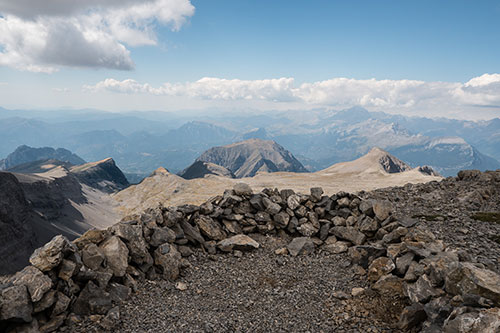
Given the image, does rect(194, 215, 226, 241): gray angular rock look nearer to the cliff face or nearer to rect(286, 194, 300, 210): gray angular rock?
rect(286, 194, 300, 210): gray angular rock

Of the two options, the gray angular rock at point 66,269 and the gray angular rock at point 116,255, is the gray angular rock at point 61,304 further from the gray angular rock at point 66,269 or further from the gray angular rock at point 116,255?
the gray angular rock at point 116,255

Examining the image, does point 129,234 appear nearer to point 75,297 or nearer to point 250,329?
point 75,297

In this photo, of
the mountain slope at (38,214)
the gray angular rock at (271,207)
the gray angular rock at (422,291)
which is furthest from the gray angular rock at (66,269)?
the mountain slope at (38,214)

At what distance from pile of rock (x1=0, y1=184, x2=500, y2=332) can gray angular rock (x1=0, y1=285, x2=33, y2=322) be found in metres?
0.03

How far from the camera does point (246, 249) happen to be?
18.9m

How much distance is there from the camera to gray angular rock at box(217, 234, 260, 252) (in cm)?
1872

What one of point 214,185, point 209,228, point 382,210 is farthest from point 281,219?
point 214,185

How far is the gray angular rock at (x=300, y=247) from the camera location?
1870 cm

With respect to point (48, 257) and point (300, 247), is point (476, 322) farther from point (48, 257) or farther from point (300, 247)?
point (48, 257)

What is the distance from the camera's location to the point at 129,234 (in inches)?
603

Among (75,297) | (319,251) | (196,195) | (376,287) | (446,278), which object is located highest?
(446,278)

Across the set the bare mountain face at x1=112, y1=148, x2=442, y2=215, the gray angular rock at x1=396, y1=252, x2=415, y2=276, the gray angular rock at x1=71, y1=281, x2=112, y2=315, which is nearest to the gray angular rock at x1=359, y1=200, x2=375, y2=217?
the gray angular rock at x1=396, y1=252, x2=415, y2=276

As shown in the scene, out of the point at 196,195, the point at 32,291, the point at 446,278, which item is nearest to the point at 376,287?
the point at 446,278

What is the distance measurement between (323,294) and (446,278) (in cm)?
553
